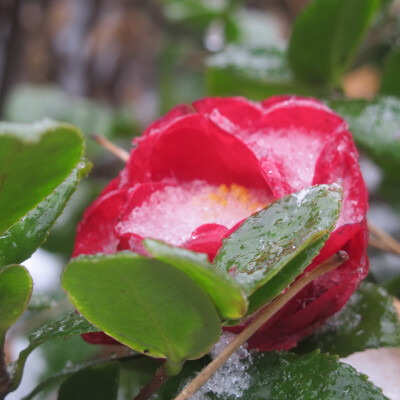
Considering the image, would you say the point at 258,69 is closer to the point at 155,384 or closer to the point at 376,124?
the point at 376,124

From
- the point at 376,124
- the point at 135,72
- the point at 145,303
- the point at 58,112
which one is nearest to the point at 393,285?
the point at 376,124

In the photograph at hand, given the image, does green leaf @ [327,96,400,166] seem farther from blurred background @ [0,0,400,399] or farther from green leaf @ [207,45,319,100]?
green leaf @ [207,45,319,100]

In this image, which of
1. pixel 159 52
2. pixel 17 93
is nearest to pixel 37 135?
pixel 17 93

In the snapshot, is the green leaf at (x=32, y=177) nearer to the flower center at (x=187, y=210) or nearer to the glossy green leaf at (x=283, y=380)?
the flower center at (x=187, y=210)

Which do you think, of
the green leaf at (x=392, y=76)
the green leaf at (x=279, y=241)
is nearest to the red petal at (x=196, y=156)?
the green leaf at (x=279, y=241)

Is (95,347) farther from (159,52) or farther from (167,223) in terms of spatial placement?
(159,52)
